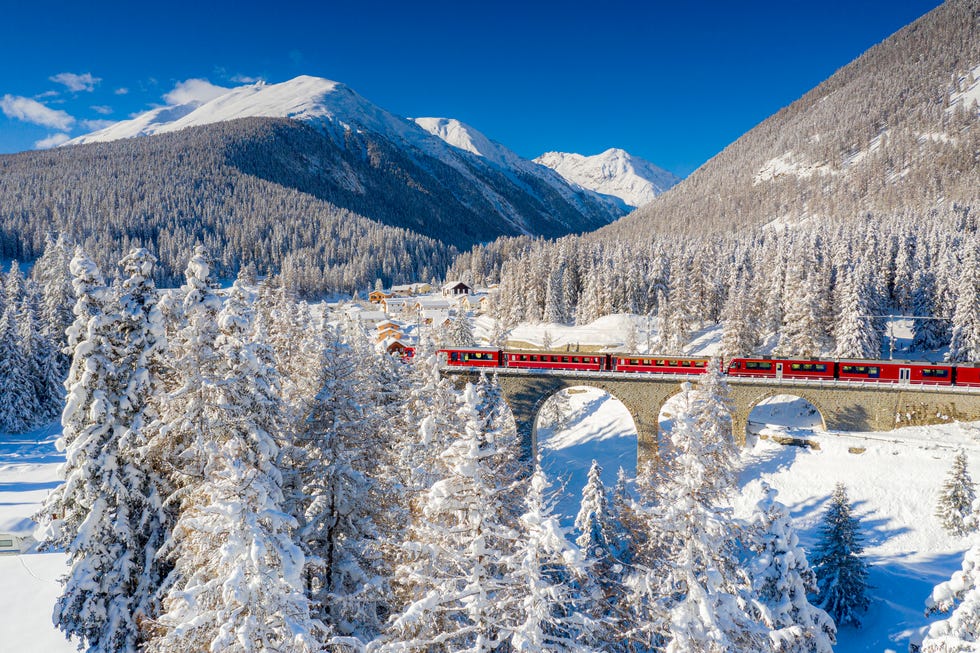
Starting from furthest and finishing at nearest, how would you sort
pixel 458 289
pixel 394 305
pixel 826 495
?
pixel 458 289 → pixel 394 305 → pixel 826 495

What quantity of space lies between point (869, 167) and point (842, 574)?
560 ft

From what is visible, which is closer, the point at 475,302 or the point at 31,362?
the point at 31,362

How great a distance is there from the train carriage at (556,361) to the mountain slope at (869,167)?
109 meters

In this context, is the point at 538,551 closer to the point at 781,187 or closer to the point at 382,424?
the point at 382,424

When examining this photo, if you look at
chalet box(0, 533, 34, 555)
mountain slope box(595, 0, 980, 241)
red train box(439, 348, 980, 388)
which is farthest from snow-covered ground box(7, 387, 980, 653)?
mountain slope box(595, 0, 980, 241)

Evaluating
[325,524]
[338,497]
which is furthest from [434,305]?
[338,497]

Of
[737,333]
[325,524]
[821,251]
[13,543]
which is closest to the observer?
[325,524]

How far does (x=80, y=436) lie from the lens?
15578 millimetres

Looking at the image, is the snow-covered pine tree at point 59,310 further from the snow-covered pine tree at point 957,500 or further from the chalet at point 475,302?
Answer: the snow-covered pine tree at point 957,500

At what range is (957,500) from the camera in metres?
29.6

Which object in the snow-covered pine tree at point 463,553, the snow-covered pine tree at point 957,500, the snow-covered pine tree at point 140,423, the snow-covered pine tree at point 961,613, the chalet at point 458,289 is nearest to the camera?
the snow-covered pine tree at point 463,553

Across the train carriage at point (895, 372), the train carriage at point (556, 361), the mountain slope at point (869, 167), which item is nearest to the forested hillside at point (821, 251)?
the mountain slope at point (869, 167)

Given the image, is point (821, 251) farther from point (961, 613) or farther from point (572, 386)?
point (961, 613)

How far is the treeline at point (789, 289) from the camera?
49.7m
